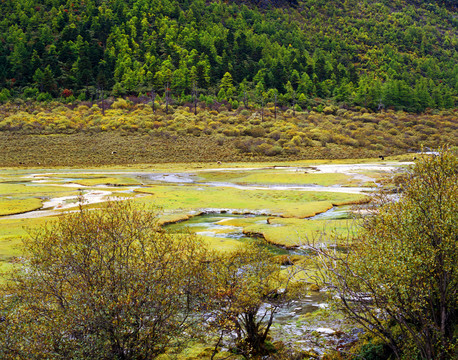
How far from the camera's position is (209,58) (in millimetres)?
147375

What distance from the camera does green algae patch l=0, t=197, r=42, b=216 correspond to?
37.0 m

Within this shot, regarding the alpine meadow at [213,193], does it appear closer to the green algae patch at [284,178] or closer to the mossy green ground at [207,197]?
the mossy green ground at [207,197]

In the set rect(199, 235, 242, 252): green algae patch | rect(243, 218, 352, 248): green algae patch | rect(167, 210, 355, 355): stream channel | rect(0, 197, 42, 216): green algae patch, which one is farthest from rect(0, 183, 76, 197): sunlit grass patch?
rect(167, 210, 355, 355): stream channel

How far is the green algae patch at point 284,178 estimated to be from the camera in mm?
54222

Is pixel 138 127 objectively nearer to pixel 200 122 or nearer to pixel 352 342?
pixel 200 122

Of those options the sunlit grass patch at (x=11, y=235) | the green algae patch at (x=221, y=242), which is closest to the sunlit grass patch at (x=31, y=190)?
the sunlit grass patch at (x=11, y=235)

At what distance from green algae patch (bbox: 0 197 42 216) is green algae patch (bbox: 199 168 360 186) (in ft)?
85.8

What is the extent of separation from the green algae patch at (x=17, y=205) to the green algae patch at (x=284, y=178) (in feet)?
85.8

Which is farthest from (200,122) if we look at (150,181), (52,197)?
(52,197)

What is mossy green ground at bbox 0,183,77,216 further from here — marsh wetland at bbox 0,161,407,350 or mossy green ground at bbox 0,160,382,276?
marsh wetland at bbox 0,161,407,350

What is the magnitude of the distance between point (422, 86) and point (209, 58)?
3226 inches

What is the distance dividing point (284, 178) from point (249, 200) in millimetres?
18228

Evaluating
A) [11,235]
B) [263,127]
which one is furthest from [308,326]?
[263,127]

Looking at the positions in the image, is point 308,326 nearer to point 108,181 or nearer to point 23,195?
point 23,195
